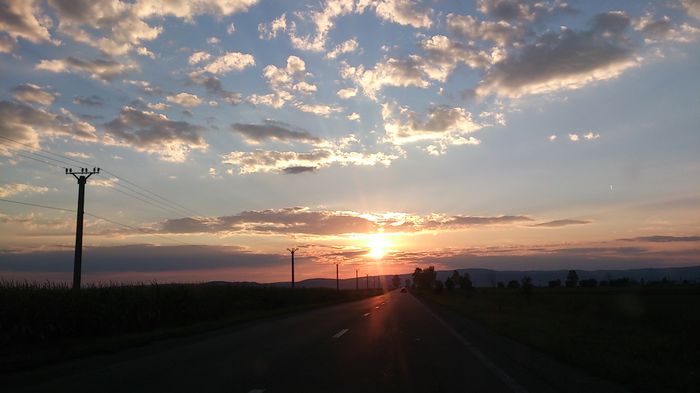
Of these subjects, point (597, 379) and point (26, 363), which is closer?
point (597, 379)

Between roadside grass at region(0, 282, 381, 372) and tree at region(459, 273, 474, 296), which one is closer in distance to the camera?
roadside grass at region(0, 282, 381, 372)

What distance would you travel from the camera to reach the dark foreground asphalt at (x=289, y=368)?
29.0 ft

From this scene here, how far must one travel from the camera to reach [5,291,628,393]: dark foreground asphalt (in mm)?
8852

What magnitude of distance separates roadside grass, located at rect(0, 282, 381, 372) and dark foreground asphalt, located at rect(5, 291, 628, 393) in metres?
2.25

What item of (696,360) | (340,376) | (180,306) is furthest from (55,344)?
(696,360)

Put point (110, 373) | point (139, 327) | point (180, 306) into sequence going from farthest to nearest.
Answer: point (180, 306), point (139, 327), point (110, 373)

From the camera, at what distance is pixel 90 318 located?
67.2 ft

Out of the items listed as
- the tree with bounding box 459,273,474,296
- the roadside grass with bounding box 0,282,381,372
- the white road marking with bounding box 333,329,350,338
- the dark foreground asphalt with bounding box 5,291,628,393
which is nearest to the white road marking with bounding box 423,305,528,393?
the dark foreground asphalt with bounding box 5,291,628,393

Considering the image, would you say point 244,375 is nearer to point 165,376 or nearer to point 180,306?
point 165,376

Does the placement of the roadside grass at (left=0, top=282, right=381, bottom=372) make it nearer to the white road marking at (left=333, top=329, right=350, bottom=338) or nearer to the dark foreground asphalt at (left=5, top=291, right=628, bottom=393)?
the dark foreground asphalt at (left=5, top=291, right=628, bottom=393)

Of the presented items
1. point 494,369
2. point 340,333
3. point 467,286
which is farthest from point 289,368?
point 467,286

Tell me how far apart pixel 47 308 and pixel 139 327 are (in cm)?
524

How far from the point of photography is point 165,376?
1002 centimetres

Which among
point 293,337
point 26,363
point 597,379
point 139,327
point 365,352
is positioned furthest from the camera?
point 139,327
